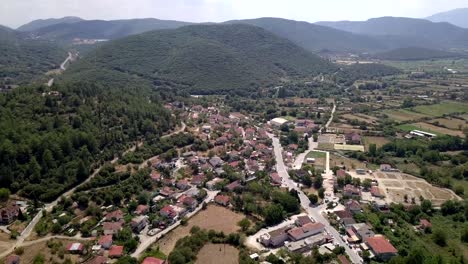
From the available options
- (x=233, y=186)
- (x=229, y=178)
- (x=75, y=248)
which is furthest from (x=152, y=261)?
(x=229, y=178)

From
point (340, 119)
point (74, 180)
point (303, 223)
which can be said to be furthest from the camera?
point (340, 119)

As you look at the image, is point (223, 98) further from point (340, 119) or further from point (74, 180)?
point (74, 180)

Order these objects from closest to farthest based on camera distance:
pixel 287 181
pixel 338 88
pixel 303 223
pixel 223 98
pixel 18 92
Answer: pixel 303 223 → pixel 287 181 → pixel 18 92 → pixel 223 98 → pixel 338 88

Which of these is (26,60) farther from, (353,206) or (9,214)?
(353,206)

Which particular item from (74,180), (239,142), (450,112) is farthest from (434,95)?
(74,180)

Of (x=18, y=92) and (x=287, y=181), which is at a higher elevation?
(x=18, y=92)

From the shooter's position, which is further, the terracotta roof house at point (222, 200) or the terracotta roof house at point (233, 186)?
the terracotta roof house at point (233, 186)

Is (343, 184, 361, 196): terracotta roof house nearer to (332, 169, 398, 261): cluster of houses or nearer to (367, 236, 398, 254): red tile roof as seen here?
(332, 169, 398, 261): cluster of houses

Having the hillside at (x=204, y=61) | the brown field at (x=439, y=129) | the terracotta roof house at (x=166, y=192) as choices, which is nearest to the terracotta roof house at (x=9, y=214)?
the terracotta roof house at (x=166, y=192)

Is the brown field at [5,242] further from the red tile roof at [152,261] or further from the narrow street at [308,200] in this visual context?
the narrow street at [308,200]
